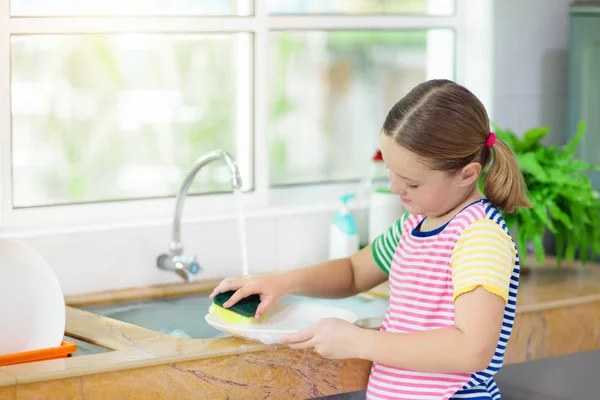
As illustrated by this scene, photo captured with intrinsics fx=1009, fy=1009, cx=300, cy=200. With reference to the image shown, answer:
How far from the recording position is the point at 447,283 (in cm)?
169

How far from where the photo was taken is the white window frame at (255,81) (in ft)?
7.38

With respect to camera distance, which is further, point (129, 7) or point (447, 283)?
point (129, 7)

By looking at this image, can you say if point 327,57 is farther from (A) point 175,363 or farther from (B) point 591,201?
(A) point 175,363

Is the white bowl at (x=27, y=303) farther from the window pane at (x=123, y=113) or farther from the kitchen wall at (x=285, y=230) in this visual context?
the window pane at (x=123, y=113)

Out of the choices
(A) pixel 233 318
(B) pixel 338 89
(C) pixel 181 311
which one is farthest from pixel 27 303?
(B) pixel 338 89

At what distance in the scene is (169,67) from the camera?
2.54 metres

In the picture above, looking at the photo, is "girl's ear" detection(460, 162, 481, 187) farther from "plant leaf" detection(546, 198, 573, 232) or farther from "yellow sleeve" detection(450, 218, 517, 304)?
"plant leaf" detection(546, 198, 573, 232)

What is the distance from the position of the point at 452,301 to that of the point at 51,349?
2.29 ft

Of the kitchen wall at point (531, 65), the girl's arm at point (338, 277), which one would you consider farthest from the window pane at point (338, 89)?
the girl's arm at point (338, 277)

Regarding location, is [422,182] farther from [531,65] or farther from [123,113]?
[531,65]

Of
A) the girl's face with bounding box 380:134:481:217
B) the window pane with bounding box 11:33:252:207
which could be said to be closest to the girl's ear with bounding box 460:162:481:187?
the girl's face with bounding box 380:134:481:217

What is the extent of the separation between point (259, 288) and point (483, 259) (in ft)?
1.43

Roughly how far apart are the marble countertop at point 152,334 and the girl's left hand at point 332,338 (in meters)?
0.13

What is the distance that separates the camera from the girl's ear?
1680 millimetres
